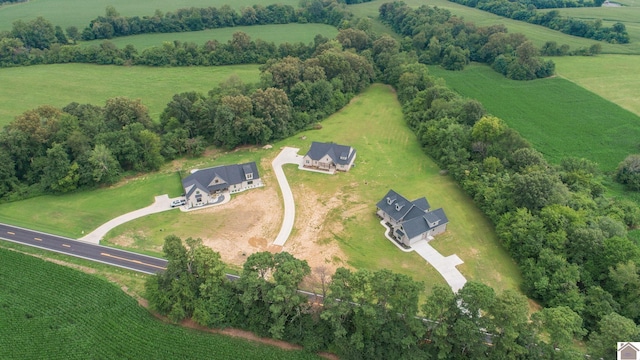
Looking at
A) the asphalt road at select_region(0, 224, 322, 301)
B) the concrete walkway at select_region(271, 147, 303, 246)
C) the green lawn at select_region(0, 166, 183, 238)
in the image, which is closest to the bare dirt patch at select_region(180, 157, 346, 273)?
the concrete walkway at select_region(271, 147, 303, 246)

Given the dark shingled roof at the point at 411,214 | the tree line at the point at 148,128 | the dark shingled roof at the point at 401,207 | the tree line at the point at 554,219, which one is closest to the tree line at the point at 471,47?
the tree line at the point at 148,128

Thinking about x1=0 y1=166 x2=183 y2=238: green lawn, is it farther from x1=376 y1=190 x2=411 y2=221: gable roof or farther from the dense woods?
x1=376 y1=190 x2=411 y2=221: gable roof

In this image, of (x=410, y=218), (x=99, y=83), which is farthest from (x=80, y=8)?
(x=410, y=218)

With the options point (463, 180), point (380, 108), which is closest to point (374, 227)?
point (463, 180)

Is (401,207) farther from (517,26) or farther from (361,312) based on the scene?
(517,26)

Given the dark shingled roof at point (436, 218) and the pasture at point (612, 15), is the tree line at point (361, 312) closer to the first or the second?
the dark shingled roof at point (436, 218)
